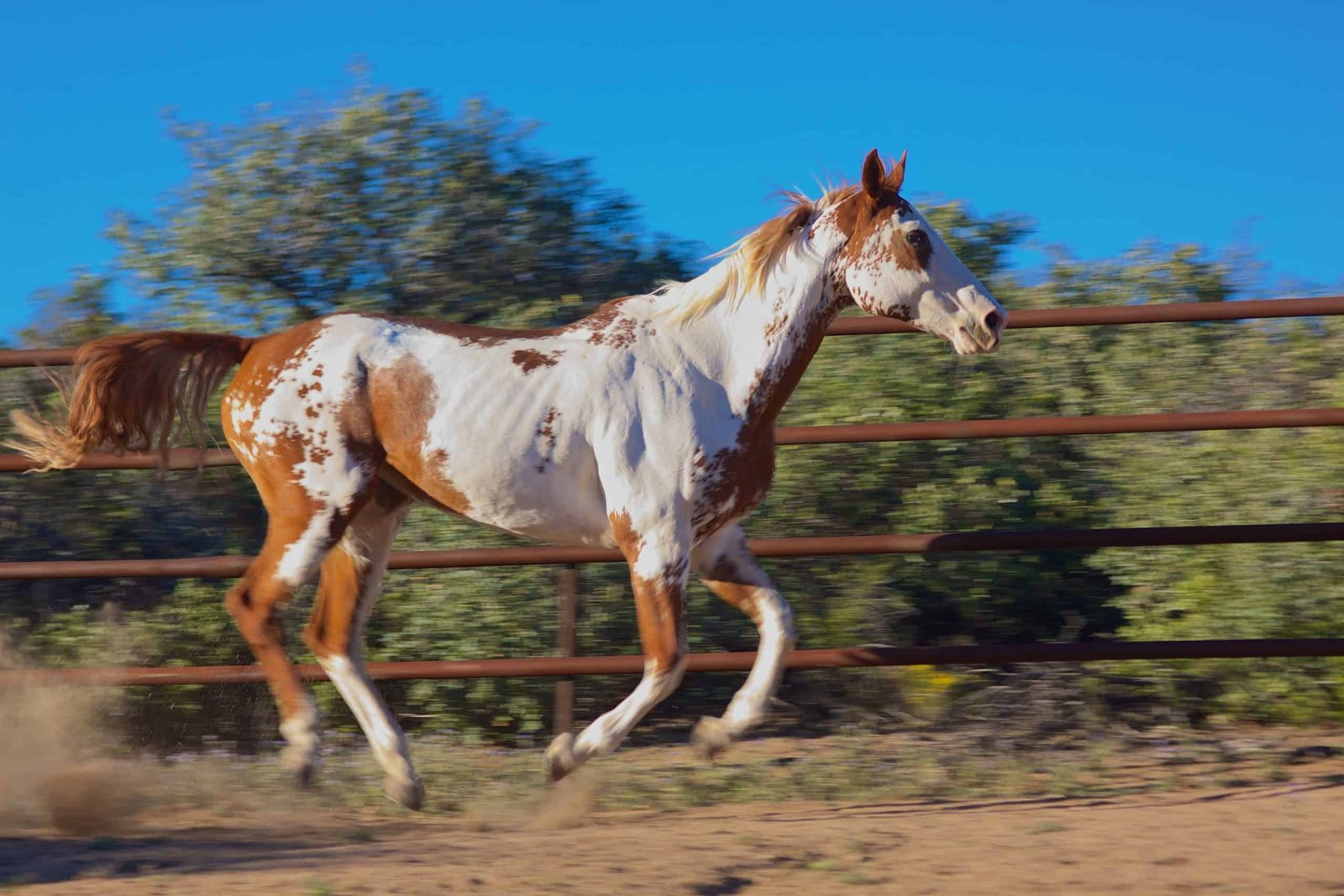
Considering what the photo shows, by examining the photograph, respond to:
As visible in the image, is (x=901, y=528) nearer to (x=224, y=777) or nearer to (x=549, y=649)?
(x=549, y=649)

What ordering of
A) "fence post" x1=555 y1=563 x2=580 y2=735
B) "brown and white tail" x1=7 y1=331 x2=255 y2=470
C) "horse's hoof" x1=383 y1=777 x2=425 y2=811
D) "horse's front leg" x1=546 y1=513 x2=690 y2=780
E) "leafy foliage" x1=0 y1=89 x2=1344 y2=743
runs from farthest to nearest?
"leafy foliage" x1=0 y1=89 x2=1344 y2=743 → "fence post" x1=555 y1=563 x2=580 y2=735 → "brown and white tail" x1=7 y1=331 x2=255 y2=470 → "horse's hoof" x1=383 y1=777 x2=425 y2=811 → "horse's front leg" x1=546 y1=513 x2=690 y2=780

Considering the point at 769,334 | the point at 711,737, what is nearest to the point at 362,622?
the point at 711,737

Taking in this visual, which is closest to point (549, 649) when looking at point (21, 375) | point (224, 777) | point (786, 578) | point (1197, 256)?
point (786, 578)

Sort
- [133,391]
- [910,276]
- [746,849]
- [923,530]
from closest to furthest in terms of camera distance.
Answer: [746,849] → [910,276] → [133,391] → [923,530]

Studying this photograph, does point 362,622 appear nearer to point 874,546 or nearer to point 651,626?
point 651,626

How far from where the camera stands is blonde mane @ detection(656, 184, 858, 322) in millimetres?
4113

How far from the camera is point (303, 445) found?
3992 mm

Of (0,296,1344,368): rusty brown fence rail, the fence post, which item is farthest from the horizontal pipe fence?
the fence post

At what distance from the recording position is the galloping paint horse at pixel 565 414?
12.9 feet

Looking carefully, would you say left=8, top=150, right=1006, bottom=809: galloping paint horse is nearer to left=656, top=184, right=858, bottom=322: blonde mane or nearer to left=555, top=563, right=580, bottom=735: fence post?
left=656, top=184, right=858, bottom=322: blonde mane

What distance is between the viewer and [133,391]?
4.14 m

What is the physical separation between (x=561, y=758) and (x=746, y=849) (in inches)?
26.4

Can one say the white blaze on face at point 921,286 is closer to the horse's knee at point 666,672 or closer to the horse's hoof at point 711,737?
the horse's knee at point 666,672

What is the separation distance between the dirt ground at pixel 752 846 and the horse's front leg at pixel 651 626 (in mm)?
249
